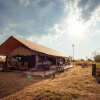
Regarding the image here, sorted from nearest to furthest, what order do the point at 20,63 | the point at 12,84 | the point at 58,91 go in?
the point at 58,91 < the point at 12,84 < the point at 20,63

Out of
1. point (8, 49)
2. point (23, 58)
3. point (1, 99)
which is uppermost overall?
point (8, 49)

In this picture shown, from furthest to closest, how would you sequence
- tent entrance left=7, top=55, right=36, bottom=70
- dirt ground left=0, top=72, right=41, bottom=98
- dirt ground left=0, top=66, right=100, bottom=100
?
tent entrance left=7, top=55, right=36, bottom=70
dirt ground left=0, top=72, right=41, bottom=98
dirt ground left=0, top=66, right=100, bottom=100

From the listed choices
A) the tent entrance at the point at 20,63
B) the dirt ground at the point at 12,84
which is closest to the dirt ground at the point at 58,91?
the dirt ground at the point at 12,84

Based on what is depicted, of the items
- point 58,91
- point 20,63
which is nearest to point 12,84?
point 58,91

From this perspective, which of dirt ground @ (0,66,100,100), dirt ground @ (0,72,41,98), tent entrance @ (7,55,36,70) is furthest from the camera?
tent entrance @ (7,55,36,70)

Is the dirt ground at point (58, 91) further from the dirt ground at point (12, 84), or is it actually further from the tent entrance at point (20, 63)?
the tent entrance at point (20, 63)

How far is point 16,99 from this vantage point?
362 centimetres

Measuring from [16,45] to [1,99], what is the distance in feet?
34.0

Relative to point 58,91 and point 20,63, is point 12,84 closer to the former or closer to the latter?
point 58,91

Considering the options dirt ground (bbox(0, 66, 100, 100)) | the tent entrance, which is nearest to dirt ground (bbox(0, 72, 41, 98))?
dirt ground (bbox(0, 66, 100, 100))

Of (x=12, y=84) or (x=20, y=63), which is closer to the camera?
(x=12, y=84)

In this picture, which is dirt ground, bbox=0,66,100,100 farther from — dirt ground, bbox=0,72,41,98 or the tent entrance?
the tent entrance

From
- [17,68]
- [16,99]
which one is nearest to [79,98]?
[16,99]

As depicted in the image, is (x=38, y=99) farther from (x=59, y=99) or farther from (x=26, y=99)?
(x=59, y=99)
